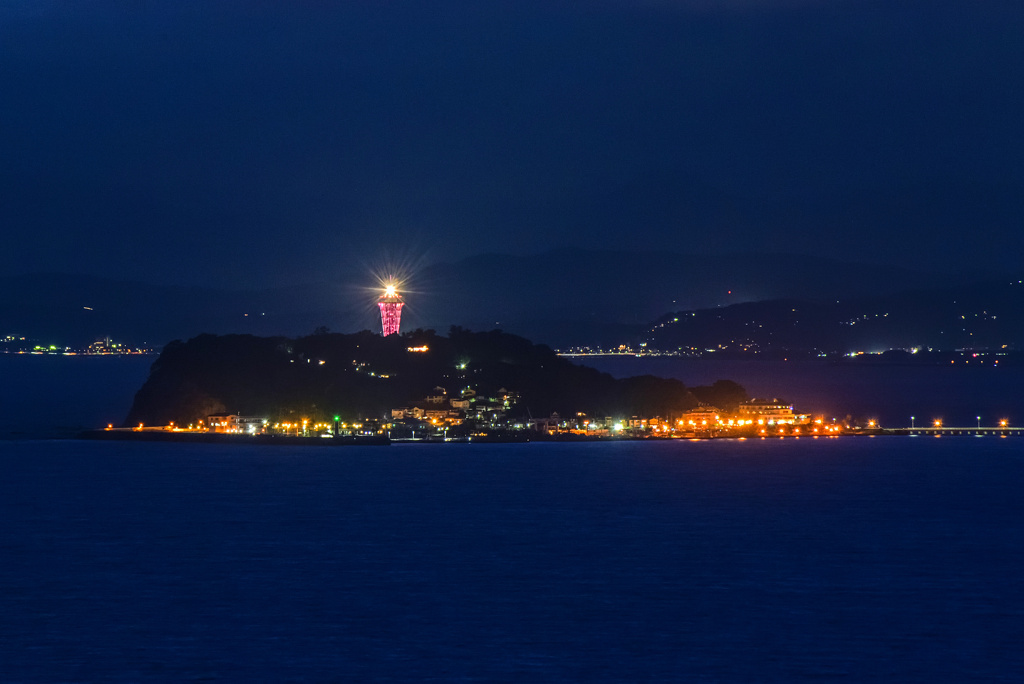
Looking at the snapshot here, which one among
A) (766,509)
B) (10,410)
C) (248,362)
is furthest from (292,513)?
(10,410)

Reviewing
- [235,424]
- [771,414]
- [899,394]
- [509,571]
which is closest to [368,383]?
[235,424]

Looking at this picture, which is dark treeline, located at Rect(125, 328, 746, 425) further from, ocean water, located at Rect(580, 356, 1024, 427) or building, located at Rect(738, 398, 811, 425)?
ocean water, located at Rect(580, 356, 1024, 427)

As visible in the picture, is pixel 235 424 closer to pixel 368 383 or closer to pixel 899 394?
pixel 368 383

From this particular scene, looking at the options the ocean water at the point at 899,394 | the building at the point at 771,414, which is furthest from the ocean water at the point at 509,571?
the ocean water at the point at 899,394

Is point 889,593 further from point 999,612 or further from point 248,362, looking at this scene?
point 248,362

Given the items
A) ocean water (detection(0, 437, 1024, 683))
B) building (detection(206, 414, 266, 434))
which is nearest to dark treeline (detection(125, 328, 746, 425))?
building (detection(206, 414, 266, 434))
